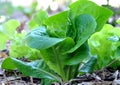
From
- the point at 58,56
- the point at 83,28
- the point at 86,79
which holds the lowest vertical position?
the point at 86,79

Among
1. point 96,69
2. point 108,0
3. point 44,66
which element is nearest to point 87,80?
point 96,69

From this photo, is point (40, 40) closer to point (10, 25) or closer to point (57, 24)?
point (57, 24)

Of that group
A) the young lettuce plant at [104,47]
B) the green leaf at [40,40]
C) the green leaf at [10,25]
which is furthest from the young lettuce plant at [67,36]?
the green leaf at [10,25]

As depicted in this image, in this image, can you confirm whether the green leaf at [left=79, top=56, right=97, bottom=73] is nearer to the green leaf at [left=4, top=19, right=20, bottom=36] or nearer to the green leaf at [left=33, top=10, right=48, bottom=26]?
the green leaf at [left=33, top=10, right=48, bottom=26]

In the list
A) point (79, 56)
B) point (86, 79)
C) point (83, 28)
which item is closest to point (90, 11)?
point (83, 28)

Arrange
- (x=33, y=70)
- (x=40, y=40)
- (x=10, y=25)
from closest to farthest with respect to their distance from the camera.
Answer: (x=40, y=40), (x=33, y=70), (x=10, y=25)
